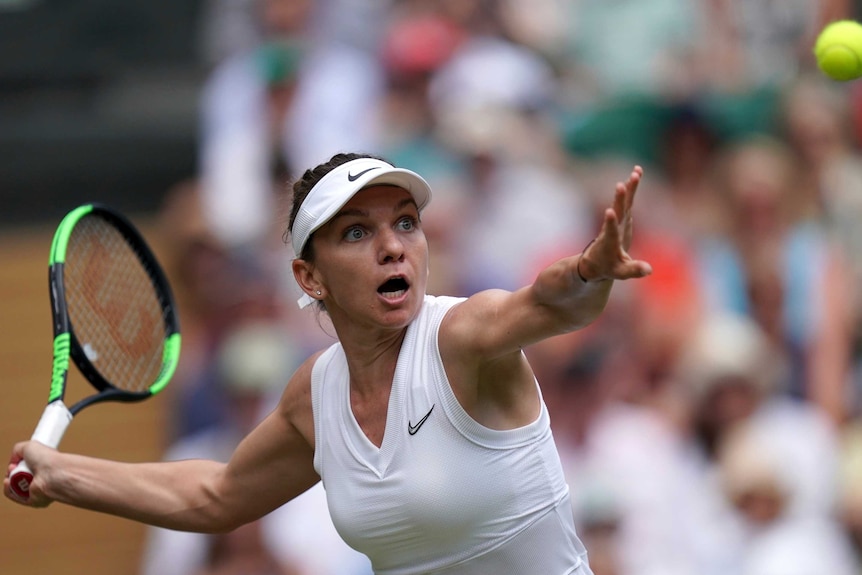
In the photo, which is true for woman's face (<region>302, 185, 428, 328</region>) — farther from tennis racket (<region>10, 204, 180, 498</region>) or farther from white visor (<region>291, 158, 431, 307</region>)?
tennis racket (<region>10, 204, 180, 498</region>)

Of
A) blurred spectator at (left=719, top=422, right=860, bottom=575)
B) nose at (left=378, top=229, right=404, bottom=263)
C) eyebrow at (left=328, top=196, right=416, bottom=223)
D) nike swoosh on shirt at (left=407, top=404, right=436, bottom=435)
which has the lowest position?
blurred spectator at (left=719, top=422, right=860, bottom=575)

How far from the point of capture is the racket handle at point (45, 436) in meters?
3.78

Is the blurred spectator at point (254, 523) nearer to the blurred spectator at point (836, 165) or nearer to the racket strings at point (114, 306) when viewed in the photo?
the racket strings at point (114, 306)

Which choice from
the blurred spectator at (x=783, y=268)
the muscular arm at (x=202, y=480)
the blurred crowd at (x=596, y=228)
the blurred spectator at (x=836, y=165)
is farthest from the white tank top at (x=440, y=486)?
the blurred spectator at (x=836, y=165)

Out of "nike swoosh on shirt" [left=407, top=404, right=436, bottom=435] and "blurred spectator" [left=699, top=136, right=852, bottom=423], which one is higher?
"blurred spectator" [left=699, top=136, right=852, bottom=423]

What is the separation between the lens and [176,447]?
7.25 m

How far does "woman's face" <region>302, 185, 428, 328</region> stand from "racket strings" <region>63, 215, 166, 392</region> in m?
1.19

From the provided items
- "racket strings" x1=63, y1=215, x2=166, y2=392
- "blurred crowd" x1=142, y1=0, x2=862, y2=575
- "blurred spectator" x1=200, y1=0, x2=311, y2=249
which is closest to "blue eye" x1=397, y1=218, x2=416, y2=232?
"racket strings" x1=63, y1=215, x2=166, y2=392

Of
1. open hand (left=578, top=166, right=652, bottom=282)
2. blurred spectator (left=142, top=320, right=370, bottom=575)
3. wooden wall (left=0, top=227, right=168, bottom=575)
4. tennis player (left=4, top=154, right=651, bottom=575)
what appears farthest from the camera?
wooden wall (left=0, top=227, right=168, bottom=575)

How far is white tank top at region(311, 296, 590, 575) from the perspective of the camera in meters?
3.28

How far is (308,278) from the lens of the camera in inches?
141

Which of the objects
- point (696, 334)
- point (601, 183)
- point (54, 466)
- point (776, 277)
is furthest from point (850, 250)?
point (54, 466)

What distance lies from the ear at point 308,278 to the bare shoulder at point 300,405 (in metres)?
0.27

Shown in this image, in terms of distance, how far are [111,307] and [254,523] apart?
2126 millimetres
